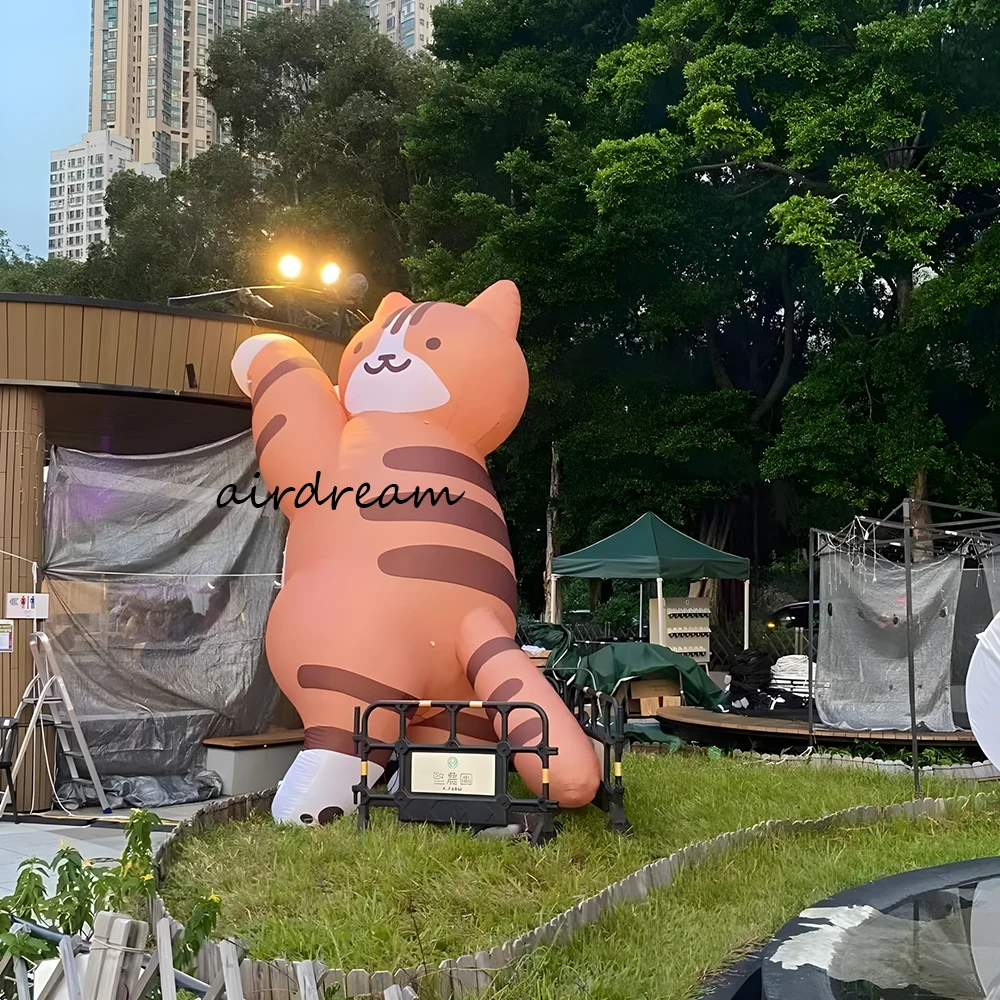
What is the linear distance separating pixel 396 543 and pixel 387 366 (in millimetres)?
1391

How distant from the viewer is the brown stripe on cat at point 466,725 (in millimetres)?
7328

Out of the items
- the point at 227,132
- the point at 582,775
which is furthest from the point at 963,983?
the point at 227,132

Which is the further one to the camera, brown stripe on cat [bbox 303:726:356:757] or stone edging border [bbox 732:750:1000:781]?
stone edging border [bbox 732:750:1000:781]

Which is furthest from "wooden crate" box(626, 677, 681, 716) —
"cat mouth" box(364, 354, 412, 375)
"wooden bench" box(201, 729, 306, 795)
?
"cat mouth" box(364, 354, 412, 375)

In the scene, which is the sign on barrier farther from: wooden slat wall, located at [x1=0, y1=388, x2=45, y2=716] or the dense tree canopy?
the dense tree canopy

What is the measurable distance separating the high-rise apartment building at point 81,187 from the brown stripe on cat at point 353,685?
6994 centimetres

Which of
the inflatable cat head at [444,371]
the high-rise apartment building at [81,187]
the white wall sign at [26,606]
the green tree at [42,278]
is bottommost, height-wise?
the white wall sign at [26,606]

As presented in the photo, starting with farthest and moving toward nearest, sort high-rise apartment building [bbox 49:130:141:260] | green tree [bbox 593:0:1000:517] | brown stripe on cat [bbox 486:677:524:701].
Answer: high-rise apartment building [bbox 49:130:141:260] → green tree [bbox 593:0:1000:517] → brown stripe on cat [bbox 486:677:524:701]

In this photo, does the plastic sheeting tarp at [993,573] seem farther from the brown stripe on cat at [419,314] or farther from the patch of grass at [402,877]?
the brown stripe on cat at [419,314]

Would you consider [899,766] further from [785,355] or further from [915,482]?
[785,355]

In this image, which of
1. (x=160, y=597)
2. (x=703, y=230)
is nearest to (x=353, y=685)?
(x=160, y=597)

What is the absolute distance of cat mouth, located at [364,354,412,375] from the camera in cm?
783

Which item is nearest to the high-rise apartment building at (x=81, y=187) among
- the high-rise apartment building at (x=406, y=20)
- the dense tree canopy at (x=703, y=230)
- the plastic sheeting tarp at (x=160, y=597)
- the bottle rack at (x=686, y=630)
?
the high-rise apartment building at (x=406, y=20)

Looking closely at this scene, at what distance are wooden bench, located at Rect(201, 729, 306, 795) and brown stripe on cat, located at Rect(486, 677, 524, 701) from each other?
3.21 meters
